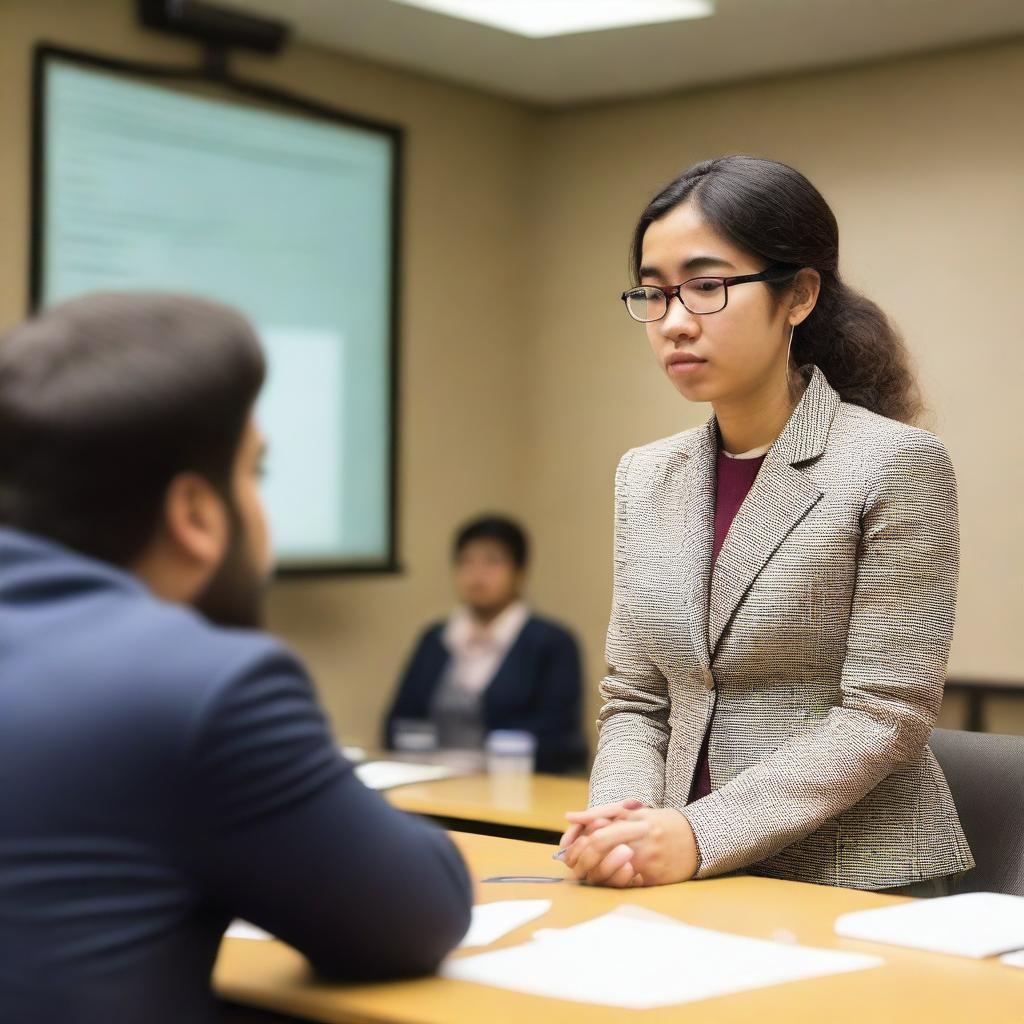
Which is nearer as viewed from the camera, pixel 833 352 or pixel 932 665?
pixel 932 665

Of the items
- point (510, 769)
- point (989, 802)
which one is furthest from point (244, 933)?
point (510, 769)

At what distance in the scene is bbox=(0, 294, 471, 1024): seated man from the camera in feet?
3.49

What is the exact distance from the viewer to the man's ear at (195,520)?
3.76 feet

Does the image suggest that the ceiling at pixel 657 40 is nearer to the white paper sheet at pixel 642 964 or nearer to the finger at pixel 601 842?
the finger at pixel 601 842

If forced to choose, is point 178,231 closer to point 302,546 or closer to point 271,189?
point 271,189

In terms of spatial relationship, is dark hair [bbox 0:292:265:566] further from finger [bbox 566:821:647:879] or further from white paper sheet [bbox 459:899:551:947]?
finger [bbox 566:821:647:879]

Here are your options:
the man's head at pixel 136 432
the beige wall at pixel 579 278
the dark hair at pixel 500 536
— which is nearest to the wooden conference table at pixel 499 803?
the dark hair at pixel 500 536

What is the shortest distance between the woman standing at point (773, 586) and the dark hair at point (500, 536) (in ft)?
10.2

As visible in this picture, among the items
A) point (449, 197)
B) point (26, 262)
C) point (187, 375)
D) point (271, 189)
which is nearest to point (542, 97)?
point (449, 197)

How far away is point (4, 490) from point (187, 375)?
0.55ft

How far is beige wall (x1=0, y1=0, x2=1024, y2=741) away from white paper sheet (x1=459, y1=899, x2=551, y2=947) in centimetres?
356

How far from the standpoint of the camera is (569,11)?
501cm

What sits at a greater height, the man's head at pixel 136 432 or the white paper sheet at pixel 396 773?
the man's head at pixel 136 432

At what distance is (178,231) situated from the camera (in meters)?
5.01
